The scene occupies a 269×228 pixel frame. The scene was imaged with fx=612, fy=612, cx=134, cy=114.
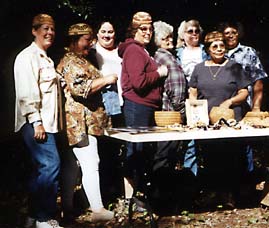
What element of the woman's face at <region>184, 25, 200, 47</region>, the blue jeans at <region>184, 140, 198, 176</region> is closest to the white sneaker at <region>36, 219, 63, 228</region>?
the blue jeans at <region>184, 140, 198, 176</region>

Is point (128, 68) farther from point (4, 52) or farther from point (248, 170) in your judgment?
point (248, 170)

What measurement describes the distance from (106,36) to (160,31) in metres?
0.58

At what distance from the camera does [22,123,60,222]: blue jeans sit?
5.12 meters

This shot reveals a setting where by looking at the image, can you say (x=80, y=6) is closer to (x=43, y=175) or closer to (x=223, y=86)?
(x=223, y=86)

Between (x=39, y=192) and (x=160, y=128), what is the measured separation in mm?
1234

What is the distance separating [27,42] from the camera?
5750mm

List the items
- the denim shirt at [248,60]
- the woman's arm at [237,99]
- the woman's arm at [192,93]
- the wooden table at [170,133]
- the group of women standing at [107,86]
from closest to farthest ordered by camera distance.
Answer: the wooden table at [170,133]
the group of women standing at [107,86]
the woman's arm at [237,99]
the woman's arm at [192,93]
the denim shirt at [248,60]

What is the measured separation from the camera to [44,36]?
5285 millimetres

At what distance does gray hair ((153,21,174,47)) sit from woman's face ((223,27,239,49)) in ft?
2.08

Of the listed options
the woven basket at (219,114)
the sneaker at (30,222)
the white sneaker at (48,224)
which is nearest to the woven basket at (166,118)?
the woven basket at (219,114)

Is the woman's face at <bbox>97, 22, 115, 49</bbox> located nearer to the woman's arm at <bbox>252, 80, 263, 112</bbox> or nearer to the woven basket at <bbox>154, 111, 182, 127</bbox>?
the woven basket at <bbox>154, 111, 182, 127</bbox>

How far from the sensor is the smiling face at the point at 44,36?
5273 millimetres

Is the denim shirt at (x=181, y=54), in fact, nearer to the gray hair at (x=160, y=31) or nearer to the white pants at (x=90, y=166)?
the gray hair at (x=160, y=31)

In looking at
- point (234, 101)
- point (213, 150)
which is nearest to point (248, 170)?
point (213, 150)
